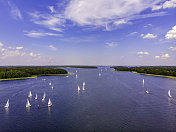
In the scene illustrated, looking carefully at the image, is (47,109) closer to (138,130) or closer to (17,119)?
(17,119)

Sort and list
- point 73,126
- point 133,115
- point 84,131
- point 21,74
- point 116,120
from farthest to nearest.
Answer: point 21,74
point 133,115
point 116,120
point 73,126
point 84,131

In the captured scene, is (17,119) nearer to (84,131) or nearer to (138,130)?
(84,131)

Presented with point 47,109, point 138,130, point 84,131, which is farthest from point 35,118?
point 138,130

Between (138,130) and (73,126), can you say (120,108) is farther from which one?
(73,126)

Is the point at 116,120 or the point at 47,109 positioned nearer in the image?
the point at 116,120

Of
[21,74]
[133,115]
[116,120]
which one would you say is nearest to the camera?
[116,120]

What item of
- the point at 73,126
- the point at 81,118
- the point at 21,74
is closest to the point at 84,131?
the point at 73,126

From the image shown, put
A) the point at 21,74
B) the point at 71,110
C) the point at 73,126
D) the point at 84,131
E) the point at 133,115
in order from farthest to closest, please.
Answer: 1. the point at 21,74
2. the point at 71,110
3. the point at 133,115
4. the point at 73,126
5. the point at 84,131

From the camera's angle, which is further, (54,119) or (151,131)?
(54,119)

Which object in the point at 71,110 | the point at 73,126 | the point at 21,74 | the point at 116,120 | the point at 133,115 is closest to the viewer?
the point at 73,126
